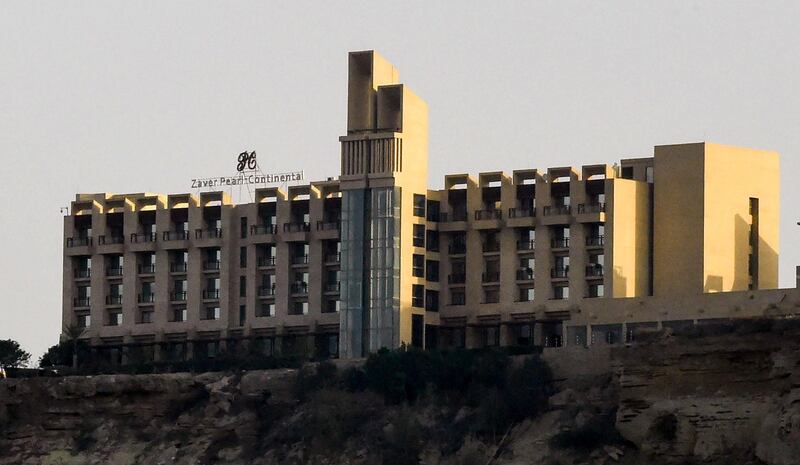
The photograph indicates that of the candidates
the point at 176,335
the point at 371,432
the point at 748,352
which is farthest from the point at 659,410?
the point at 176,335

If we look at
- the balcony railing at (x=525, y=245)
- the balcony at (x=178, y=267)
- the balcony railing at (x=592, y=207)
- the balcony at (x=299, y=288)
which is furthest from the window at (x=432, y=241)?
the balcony at (x=178, y=267)

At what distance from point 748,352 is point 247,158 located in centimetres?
5664

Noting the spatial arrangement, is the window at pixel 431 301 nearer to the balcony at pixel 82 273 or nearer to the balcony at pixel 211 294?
the balcony at pixel 211 294

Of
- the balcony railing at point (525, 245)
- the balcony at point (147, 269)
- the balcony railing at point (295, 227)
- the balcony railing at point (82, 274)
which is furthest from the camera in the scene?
the balcony railing at point (82, 274)

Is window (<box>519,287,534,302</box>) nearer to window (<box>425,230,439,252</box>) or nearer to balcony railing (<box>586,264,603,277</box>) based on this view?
balcony railing (<box>586,264,603,277</box>)

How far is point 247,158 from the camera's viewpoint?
158 metres

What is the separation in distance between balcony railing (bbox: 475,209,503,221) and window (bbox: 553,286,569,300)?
572 cm

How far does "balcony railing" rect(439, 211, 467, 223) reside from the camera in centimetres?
14900

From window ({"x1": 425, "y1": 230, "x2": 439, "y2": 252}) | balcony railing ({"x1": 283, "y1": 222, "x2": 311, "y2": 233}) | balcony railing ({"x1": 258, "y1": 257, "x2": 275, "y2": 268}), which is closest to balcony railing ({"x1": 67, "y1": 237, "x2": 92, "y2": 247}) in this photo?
balcony railing ({"x1": 258, "y1": 257, "x2": 275, "y2": 268})

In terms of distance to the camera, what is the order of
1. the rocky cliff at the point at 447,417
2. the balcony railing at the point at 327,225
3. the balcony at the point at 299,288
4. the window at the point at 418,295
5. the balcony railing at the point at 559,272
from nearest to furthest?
the rocky cliff at the point at 447,417
the balcony railing at the point at 559,272
the window at the point at 418,295
the balcony railing at the point at 327,225
the balcony at the point at 299,288

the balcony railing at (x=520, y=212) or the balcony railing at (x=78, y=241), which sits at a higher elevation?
the balcony railing at (x=520, y=212)

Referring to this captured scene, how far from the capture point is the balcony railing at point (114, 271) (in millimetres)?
159750

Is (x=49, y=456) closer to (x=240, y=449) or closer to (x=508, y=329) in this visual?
(x=240, y=449)

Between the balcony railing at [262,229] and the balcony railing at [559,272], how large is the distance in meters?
18.2
